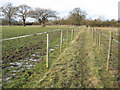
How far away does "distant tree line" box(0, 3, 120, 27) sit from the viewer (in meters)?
58.2

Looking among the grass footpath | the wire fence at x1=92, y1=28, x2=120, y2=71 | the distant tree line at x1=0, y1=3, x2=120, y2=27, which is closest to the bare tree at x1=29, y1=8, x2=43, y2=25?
the distant tree line at x1=0, y1=3, x2=120, y2=27

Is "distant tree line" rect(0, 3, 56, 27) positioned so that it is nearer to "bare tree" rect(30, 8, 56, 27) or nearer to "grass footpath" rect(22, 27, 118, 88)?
"bare tree" rect(30, 8, 56, 27)

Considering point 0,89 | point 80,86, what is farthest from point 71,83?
point 0,89

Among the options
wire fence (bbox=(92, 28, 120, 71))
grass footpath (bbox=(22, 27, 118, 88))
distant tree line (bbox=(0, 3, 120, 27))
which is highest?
distant tree line (bbox=(0, 3, 120, 27))

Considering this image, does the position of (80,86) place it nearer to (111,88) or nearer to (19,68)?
(111,88)

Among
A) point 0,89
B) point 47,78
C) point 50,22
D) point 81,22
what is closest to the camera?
point 0,89

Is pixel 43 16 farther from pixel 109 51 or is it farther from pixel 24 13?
pixel 109 51

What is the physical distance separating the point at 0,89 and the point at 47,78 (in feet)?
4.60

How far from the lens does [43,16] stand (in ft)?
218

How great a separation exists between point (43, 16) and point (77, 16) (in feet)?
57.7

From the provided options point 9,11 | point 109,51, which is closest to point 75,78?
point 109,51

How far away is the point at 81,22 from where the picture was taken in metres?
66.4

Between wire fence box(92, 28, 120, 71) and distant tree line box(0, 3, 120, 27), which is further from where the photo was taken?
distant tree line box(0, 3, 120, 27)

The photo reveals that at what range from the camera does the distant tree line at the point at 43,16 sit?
5825cm
